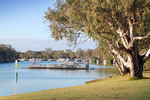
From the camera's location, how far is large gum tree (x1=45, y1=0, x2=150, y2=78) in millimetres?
12961

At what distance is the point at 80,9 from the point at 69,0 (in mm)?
1562

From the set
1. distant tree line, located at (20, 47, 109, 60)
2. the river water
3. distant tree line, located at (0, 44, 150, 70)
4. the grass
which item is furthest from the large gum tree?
distant tree line, located at (20, 47, 109, 60)

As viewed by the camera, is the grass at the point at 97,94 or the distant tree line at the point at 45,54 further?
the distant tree line at the point at 45,54

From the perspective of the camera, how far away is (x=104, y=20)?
13297mm

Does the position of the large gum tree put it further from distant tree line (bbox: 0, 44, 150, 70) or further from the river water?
distant tree line (bbox: 0, 44, 150, 70)

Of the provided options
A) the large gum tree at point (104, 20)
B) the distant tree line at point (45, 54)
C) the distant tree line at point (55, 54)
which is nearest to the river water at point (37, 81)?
the large gum tree at point (104, 20)

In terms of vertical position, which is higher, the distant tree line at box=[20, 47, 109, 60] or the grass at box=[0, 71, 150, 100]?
the distant tree line at box=[20, 47, 109, 60]

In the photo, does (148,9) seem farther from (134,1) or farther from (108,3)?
(108,3)

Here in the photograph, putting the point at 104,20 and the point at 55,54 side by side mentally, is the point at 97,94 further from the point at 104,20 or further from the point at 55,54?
the point at 55,54

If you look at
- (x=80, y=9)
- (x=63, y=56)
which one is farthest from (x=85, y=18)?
(x=63, y=56)

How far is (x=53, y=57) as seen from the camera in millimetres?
146875

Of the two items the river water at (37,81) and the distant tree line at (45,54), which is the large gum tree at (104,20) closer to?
the river water at (37,81)

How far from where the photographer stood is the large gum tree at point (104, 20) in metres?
13.0

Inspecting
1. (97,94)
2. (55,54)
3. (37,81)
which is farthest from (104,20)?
(55,54)
